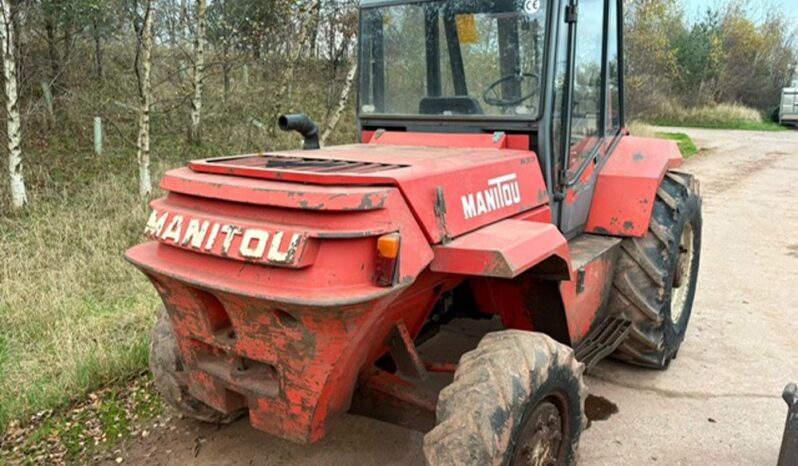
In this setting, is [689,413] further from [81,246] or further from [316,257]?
[81,246]

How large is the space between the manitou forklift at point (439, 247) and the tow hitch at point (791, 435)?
3.10 feet

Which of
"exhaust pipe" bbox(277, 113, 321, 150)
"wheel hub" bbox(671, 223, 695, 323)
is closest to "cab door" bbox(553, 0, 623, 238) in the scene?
"wheel hub" bbox(671, 223, 695, 323)

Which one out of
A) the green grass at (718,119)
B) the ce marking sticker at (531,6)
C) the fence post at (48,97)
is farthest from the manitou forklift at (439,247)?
the green grass at (718,119)

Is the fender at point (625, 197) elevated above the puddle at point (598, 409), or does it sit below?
above

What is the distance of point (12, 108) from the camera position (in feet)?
25.4

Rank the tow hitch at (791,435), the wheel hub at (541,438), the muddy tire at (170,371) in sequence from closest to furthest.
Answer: the wheel hub at (541,438) → the tow hitch at (791,435) → the muddy tire at (170,371)

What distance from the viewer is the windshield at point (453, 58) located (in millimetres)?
3377

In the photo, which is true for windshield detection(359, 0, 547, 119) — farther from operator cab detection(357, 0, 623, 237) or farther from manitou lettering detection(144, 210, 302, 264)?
manitou lettering detection(144, 210, 302, 264)

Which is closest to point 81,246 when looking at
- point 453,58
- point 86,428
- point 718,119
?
point 86,428

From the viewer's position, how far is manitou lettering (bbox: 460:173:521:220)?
2.82 meters

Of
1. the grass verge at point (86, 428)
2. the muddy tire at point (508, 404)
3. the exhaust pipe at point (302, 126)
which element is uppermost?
the exhaust pipe at point (302, 126)

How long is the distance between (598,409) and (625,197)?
1309 millimetres

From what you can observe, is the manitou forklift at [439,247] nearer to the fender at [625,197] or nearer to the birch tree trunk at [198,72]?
the fender at [625,197]

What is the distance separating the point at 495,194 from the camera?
9.85ft
